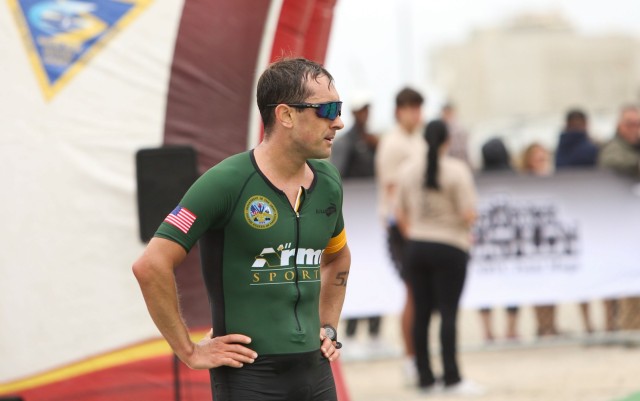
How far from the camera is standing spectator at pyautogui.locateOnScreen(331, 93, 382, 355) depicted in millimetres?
11289

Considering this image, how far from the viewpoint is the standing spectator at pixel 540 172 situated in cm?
1171

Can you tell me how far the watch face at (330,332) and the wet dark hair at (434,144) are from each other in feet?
14.7

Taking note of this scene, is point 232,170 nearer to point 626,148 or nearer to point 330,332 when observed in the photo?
point 330,332

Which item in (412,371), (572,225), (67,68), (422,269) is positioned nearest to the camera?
(67,68)

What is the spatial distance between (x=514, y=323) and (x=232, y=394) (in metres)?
7.64

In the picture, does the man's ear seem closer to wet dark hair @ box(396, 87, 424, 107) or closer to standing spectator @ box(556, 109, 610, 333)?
wet dark hair @ box(396, 87, 424, 107)

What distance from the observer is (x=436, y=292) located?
9.00 metres

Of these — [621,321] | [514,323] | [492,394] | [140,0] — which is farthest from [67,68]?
[621,321]

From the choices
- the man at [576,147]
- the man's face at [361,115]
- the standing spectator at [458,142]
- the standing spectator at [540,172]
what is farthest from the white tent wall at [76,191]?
the standing spectator at [458,142]

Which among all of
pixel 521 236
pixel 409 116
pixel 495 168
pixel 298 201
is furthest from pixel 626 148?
pixel 298 201

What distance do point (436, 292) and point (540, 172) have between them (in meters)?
3.56

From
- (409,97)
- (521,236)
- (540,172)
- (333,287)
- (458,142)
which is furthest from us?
(458,142)

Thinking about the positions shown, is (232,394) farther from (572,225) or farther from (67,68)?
(572,225)

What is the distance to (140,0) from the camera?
657 centimetres
